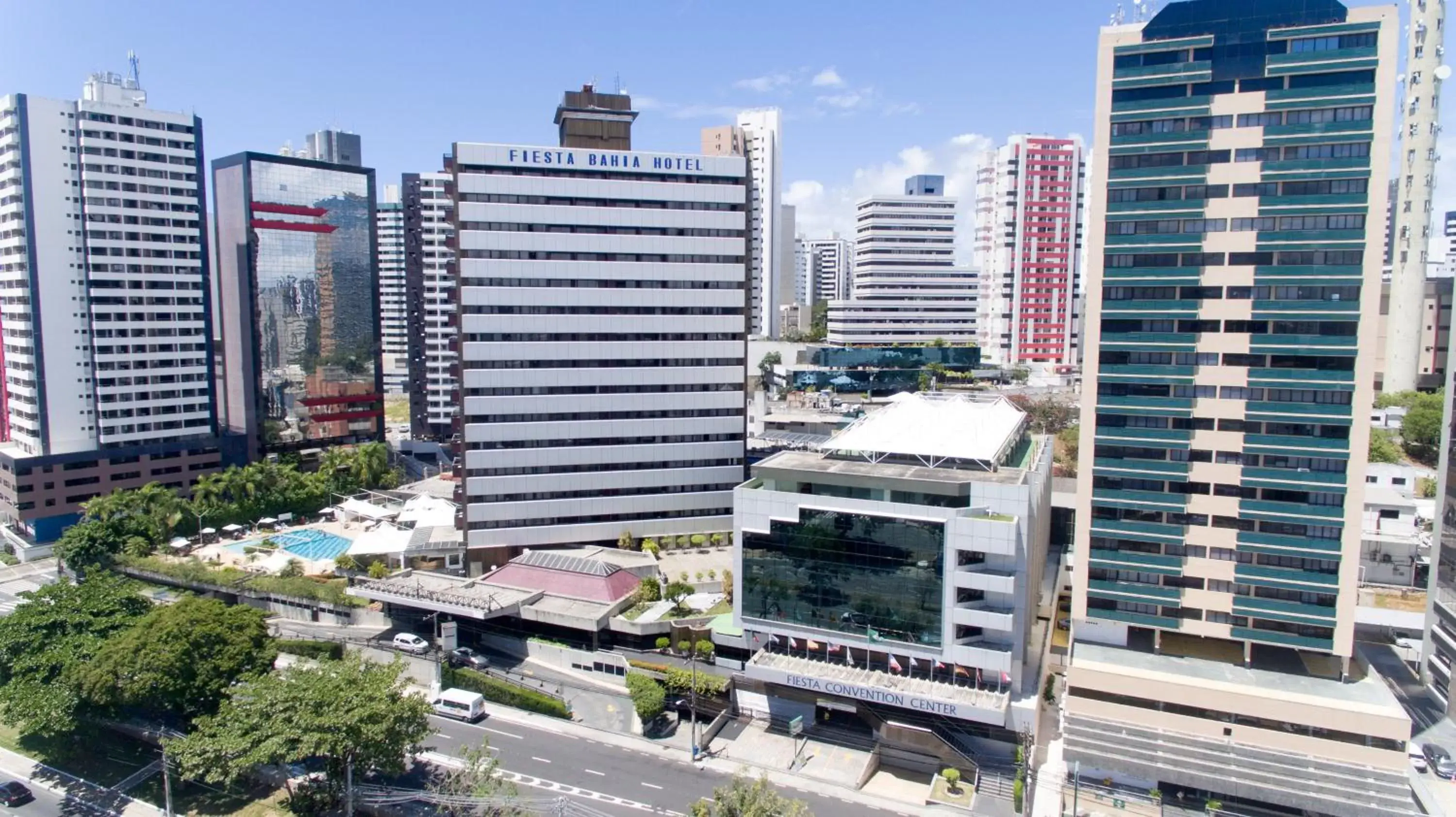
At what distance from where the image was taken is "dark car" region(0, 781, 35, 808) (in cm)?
4650

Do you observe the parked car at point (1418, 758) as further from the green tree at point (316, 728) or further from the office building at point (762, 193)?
the office building at point (762, 193)

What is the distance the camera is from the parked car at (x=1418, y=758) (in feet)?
160

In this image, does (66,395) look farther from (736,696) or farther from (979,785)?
(979,785)

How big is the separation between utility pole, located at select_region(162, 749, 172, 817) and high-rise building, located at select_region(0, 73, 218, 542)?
193ft

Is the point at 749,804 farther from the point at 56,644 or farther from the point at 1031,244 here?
the point at 1031,244

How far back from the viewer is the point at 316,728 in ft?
139

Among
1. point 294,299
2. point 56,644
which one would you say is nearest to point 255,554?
point 56,644

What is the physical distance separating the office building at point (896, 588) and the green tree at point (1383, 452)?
5733cm

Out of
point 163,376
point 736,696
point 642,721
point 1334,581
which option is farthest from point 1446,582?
point 163,376

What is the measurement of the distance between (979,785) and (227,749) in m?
38.8

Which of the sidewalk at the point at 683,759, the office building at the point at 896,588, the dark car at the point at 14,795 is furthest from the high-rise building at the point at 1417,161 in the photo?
the dark car at the point at 14,795

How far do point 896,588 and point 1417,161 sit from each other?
9982 centimetres

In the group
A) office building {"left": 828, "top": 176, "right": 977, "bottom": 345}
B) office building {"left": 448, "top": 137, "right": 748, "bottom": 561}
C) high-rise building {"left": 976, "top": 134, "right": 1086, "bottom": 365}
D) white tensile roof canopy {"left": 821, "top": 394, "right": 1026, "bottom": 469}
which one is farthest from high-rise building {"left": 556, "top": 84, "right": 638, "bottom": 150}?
high-rise building {"left": 976, "top": 134, "right": 1086, "bottom": 365}

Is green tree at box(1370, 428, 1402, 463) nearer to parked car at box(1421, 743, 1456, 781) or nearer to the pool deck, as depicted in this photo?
parked car at box(1421, 743, 1456, 781)
